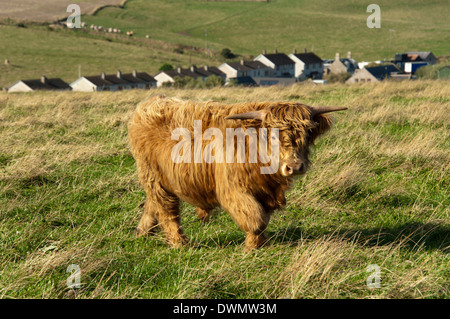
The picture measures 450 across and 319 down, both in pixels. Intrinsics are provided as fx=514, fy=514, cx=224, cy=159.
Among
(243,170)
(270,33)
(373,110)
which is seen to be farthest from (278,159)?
(270,33)

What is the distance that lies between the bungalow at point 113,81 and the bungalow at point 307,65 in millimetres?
36484

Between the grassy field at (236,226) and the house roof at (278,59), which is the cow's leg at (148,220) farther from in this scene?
the house roof at (278,59)

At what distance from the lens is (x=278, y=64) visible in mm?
105312

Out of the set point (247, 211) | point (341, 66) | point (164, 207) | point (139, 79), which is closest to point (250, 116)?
point (247, 211)

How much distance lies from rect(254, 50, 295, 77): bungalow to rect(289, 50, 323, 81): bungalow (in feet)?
4.13

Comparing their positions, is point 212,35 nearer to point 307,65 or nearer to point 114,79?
point 307,65

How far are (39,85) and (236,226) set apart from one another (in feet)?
237

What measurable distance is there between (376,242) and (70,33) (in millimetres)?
115081

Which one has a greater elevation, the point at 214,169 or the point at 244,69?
the point at 214,169

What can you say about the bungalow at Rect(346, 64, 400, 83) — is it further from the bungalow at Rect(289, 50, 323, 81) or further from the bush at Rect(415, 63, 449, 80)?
the bungalow at Rect(289, 50, 323, 81)

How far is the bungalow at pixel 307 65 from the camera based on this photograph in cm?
10683

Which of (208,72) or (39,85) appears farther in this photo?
(208,72)

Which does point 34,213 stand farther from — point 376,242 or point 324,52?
point 324,52
